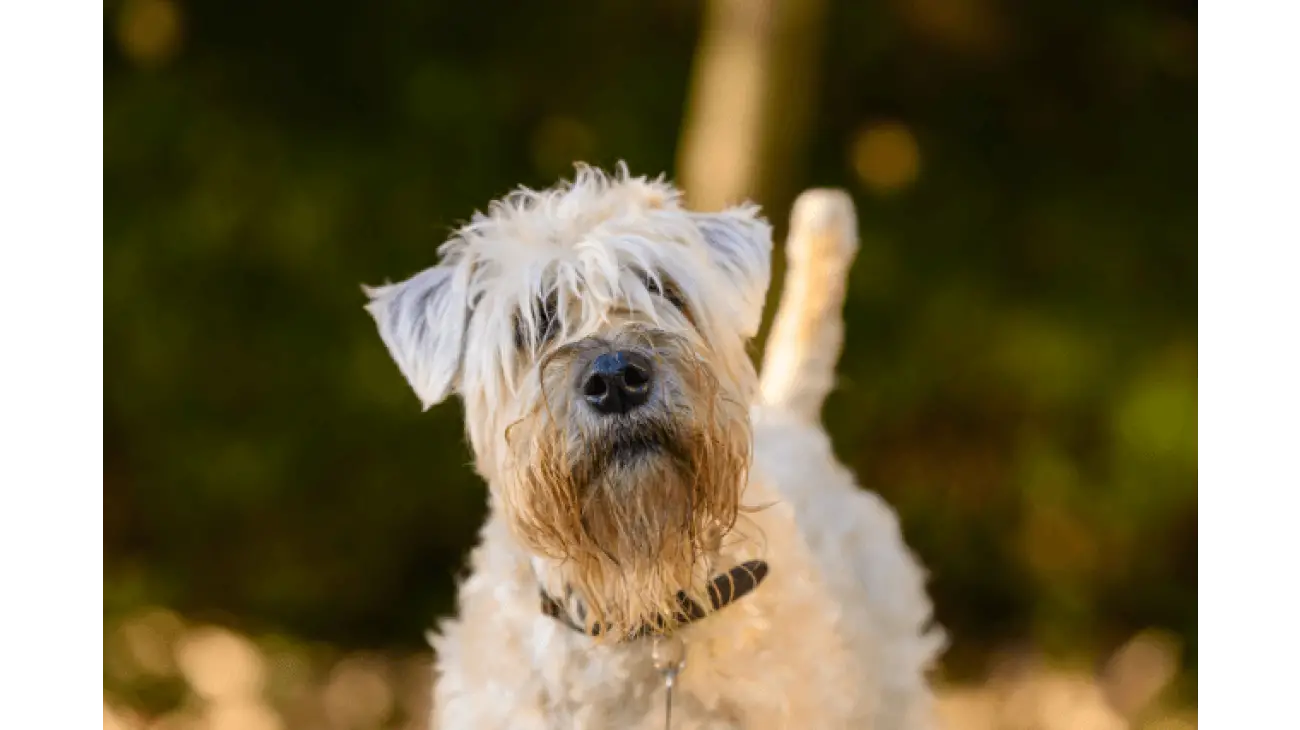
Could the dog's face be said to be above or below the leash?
above

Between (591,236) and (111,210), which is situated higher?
(111,210)

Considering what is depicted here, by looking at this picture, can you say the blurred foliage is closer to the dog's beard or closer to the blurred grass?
the blurred grass

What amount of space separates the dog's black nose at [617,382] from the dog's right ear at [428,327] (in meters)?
0.48

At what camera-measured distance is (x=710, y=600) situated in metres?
2.33

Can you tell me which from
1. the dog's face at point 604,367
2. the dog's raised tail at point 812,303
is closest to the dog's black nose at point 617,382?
the dog's face at point 604,367

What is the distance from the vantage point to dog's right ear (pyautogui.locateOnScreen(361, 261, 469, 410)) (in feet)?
8.04

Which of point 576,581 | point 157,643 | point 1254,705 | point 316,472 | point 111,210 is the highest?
point 111,210

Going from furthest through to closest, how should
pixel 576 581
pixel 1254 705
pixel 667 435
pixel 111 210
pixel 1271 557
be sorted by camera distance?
pixel 111 210
pixel 1271 557
pixel 1254 705
pixel 576 581
pixel 667 435

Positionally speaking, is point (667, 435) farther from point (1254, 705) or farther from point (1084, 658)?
point (1084, 658)

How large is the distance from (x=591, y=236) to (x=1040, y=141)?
3.45m

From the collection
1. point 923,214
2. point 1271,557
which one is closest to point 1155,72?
point 923,214

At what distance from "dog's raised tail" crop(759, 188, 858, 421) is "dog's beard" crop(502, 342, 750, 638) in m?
1.02

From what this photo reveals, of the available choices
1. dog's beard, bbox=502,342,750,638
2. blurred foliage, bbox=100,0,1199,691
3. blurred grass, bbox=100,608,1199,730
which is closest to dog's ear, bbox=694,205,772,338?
dog's beard, bbox=502,342,750,638

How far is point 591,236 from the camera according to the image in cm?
234
